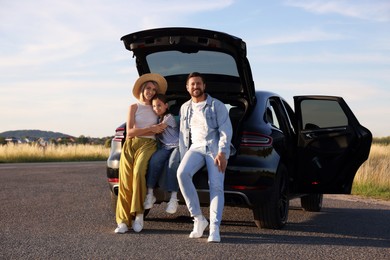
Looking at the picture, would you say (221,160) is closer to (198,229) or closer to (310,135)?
(198,229)

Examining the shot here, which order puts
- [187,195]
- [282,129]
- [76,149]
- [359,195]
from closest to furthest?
1. [187,195]
2. [282,129]
3. [359,195]
4. [76,149]

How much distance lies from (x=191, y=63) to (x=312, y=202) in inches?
136

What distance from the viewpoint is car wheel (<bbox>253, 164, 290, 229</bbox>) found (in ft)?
23.5

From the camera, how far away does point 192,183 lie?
22.5 ft

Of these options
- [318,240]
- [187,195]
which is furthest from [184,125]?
[318,240]

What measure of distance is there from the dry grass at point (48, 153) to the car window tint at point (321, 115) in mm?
23302

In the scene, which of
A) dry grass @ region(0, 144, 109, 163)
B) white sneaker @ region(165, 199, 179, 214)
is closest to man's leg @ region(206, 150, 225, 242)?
white sneaker @ region(165, 199, 179, 214)

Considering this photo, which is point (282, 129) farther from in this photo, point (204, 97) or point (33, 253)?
point (33, 253)

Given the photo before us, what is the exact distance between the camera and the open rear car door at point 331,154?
809cm

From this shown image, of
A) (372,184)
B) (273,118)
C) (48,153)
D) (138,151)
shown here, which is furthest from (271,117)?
(48,153)

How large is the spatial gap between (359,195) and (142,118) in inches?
287

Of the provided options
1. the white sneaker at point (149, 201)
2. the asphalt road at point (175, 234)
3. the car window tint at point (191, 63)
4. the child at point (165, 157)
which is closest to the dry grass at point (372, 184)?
the asphalt road at point (175, 234)

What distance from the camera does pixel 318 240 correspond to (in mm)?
6922

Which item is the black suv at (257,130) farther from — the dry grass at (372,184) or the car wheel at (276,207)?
the dry grass at (372,184)
